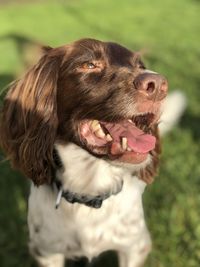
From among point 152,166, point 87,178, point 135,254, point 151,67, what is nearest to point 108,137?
point 87,178

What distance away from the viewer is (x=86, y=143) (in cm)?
269

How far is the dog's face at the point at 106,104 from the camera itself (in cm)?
258

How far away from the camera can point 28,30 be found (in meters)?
10.3

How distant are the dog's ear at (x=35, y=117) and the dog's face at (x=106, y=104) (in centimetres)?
6

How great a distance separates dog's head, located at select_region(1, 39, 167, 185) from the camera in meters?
2.60

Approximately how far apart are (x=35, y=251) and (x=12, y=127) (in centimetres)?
81

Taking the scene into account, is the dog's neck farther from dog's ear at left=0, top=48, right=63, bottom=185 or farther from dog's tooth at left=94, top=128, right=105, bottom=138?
dog's tooth at left=94, top=128, right=105, bottom=138

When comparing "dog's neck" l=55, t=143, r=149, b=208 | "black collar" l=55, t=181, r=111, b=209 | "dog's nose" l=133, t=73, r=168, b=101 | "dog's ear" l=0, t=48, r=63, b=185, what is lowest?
"black collar" l=55, t=181, r=111, b=209

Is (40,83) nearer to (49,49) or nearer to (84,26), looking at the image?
(49,49)

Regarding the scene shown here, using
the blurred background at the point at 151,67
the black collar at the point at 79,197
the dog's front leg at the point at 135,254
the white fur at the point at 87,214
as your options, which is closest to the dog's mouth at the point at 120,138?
the white fur at the point at 87,214

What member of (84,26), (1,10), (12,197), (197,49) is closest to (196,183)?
(12,197)

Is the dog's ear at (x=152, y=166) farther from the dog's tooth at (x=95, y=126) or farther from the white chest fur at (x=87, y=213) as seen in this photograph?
the dog's tooth at (x=95, y=126)

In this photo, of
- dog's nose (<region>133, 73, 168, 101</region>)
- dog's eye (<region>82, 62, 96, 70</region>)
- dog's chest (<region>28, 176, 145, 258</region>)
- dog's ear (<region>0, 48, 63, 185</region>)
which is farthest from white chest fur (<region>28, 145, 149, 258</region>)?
dog's nose (<region>133, 73, 168, 101</region>)

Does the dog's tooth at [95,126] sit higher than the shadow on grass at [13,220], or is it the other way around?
the dog's tooth at [95,126]
